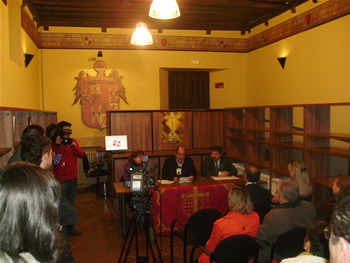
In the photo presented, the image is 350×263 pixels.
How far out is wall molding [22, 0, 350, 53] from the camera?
20.7ft

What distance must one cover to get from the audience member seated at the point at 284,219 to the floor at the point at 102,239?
130 centimetres

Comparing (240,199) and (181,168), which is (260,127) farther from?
(240,199)

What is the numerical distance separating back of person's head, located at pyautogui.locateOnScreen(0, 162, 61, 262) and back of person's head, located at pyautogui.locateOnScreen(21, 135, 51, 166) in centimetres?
135

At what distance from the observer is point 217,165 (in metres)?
5.85

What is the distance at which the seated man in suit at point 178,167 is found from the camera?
18.5 ft

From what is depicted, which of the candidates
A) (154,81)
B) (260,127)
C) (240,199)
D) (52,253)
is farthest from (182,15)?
(52,253)

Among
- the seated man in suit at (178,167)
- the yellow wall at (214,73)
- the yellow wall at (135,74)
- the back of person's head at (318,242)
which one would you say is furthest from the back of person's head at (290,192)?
the yellow wall at (135,74)

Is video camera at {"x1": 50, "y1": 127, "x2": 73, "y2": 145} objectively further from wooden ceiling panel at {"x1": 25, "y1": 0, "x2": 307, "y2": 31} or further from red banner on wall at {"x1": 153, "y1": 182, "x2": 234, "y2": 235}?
wooden ceiling panel at {"x1": 25, "y1": 0, "x2": 307, "y2": 31}

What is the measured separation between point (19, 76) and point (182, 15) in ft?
12.5

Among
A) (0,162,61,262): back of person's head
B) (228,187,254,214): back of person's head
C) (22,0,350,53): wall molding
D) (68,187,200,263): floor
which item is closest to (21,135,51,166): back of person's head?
(0,162,61,262): back of person's head

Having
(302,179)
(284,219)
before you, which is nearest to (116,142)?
(302,179)

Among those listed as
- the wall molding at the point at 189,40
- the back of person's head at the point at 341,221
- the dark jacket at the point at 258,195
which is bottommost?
the dark jacket at the point at 258,195

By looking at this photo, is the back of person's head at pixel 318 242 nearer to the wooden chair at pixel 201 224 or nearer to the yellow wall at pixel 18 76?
the wooden chair at pixel 201 224

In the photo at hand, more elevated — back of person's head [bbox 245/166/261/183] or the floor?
back of person's head [bbox 245/166/261/183]
